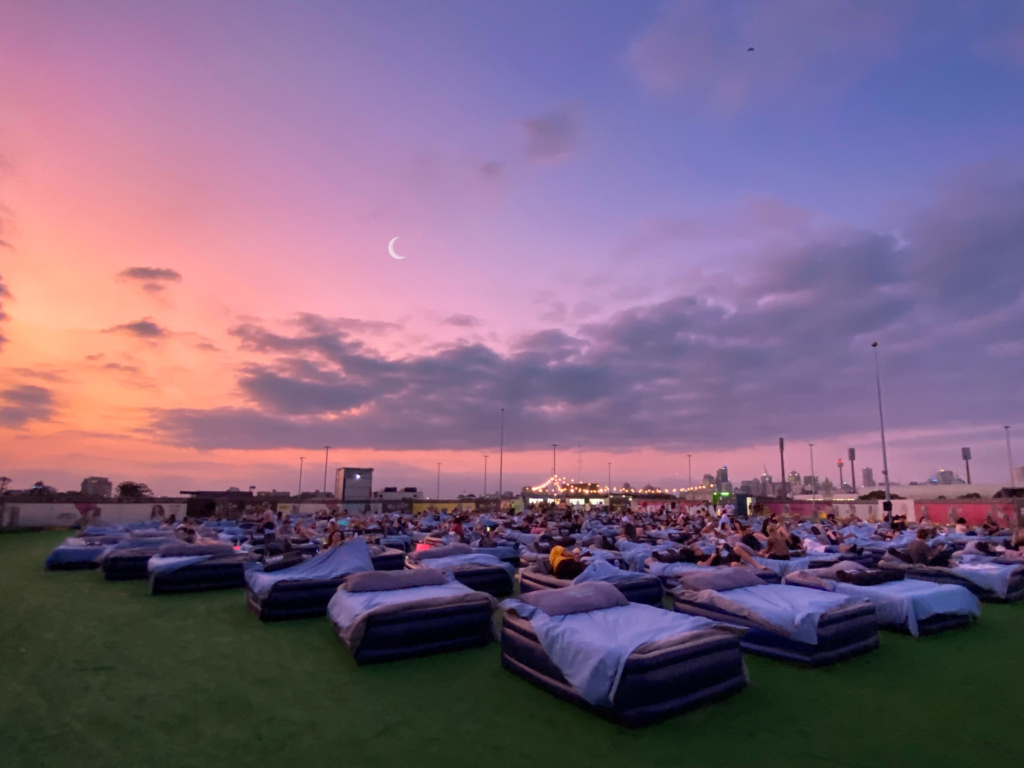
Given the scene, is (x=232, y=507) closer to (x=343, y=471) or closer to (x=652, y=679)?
(x=343, y=471)

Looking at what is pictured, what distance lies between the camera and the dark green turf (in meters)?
4.49

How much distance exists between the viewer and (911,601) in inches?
333

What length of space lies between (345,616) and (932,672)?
743cm

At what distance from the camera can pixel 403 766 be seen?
4277mm

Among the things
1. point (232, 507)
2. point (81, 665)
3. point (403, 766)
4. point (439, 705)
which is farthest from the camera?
point (232, 507)

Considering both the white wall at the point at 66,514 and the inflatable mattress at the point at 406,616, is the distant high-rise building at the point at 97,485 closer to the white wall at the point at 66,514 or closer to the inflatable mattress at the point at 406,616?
the white wall at the point at 66,514

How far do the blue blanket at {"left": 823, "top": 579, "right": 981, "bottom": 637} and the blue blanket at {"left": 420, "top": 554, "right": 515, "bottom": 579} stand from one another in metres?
6.01

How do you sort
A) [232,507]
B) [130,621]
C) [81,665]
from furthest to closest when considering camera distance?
[232,507] → [130,621] → [81,665]

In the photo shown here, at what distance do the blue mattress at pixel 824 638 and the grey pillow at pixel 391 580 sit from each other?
3950 millimetres

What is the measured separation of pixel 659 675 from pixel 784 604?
3.23 metres

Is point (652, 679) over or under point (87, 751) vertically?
over

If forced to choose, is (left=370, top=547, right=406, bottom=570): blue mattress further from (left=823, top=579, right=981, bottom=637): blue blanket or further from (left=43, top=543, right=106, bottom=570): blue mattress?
(left=823, top=579, right=981, bottom=637): blue blanket

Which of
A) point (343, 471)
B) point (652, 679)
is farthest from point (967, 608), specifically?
point (343, 471)

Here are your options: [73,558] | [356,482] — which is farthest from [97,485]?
[73,558]
